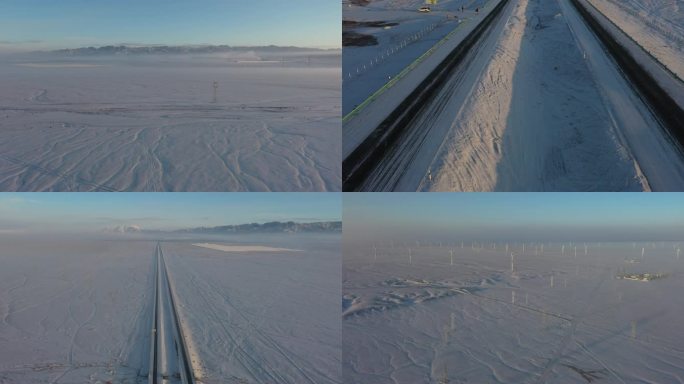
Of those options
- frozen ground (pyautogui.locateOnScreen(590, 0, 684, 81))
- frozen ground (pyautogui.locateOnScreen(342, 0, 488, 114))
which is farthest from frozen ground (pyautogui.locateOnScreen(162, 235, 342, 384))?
frozen ground (pyautogui.locateOnScreen(590, 0, 684, 81))

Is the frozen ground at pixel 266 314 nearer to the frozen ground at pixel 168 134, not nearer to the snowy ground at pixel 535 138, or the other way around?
the frozen ground at pixel 168 134

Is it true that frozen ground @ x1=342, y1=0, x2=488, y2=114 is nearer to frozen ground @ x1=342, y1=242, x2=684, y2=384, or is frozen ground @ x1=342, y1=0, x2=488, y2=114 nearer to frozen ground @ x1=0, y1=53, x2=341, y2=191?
frozen ground @ x1=0, y1=53, x2=341, y2=191

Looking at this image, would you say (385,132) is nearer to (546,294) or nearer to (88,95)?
(546,294)

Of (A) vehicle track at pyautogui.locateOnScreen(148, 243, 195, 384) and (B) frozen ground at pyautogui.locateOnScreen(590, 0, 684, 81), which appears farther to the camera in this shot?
(B) frozen ground at pyautogui.locateOnScreen(590, 0, 684, 81)

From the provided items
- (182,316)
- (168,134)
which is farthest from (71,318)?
(168,134)

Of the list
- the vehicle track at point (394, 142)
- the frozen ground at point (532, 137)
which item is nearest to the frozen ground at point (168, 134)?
the vehicle track at point (394, 142)

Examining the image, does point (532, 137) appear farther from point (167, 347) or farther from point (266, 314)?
point (167, 347)
